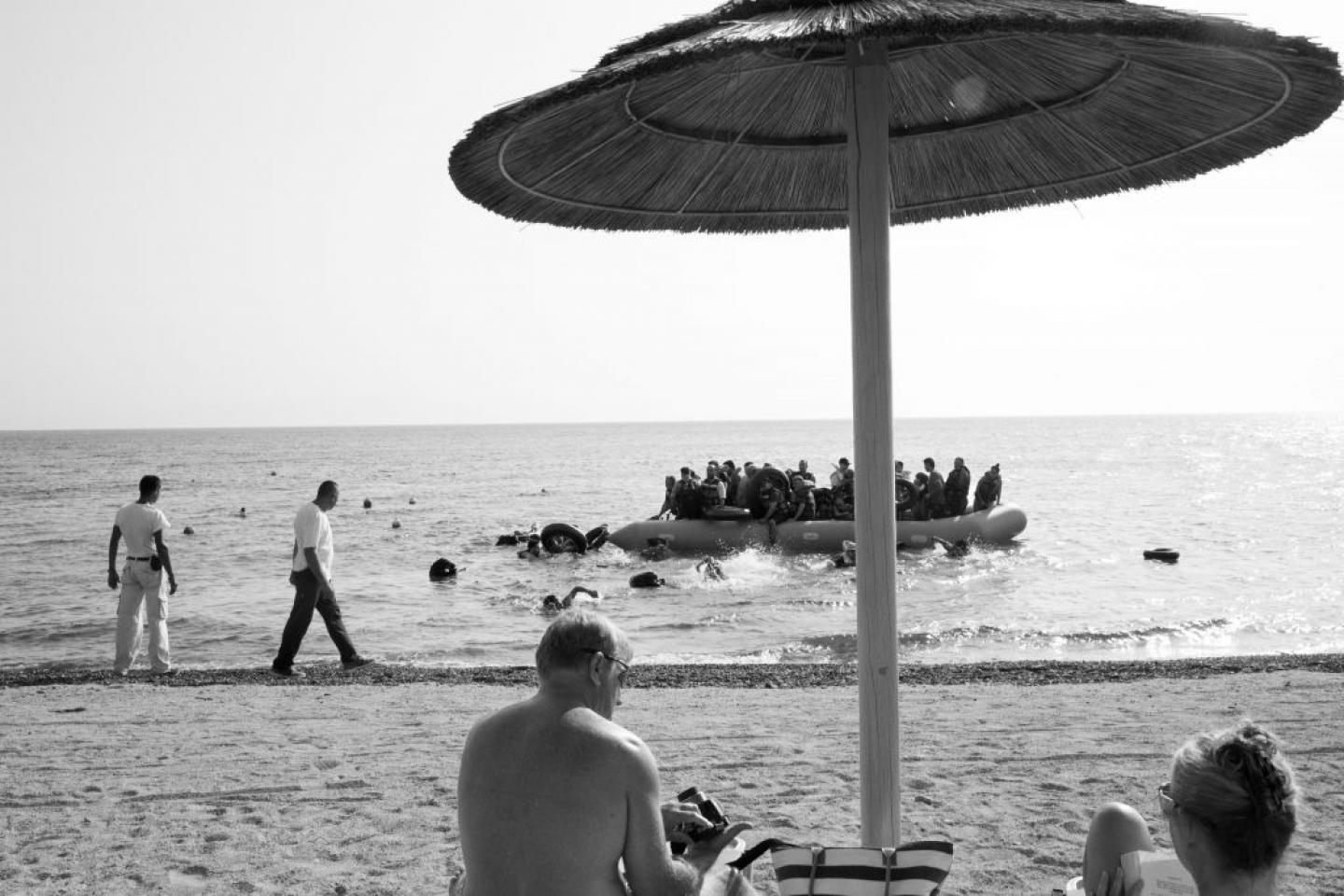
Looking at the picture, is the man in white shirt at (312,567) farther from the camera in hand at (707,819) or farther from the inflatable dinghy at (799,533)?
the inflatable dinghy at (799,533)

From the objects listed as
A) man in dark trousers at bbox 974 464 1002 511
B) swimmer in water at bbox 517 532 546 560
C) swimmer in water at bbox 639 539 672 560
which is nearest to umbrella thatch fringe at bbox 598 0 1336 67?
swimmer in water at bbox 639 539 672 560

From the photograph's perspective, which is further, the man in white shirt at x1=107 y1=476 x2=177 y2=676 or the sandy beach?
the man in white shirt at x1=107 y1=476 x2=177 y2=676

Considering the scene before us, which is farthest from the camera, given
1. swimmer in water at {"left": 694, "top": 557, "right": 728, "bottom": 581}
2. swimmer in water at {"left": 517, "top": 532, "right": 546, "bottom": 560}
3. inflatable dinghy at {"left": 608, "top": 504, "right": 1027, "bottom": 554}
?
swimmer in water at {"left": 517, "top": 532, "right": 546, "bottom": 560}

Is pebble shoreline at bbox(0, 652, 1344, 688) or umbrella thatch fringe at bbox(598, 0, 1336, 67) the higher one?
→ umbrella thatch fringe at bbox(598, 0, 1336, 67)

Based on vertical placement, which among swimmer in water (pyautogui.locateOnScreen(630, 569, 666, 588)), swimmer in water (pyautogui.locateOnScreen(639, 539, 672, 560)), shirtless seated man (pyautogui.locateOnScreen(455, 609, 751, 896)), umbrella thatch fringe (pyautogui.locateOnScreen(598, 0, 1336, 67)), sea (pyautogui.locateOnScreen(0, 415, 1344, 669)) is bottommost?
sea (pyautogui.locateOnScreen(0, 415, 1344, 669))

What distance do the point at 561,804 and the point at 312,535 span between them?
6368mm

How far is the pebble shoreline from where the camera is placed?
26.6 feet

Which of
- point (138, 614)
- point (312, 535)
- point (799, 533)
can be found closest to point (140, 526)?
point (138, 614)

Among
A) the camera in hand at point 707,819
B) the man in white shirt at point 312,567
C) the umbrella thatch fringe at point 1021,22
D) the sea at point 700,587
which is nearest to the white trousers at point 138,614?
the man in white shirt at point 312,567

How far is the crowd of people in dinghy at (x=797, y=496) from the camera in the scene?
18734 mm

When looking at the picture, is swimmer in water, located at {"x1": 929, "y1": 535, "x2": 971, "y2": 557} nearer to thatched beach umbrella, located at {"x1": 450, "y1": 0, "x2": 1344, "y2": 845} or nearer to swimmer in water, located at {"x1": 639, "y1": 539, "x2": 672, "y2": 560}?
swimmer in water, located at {"x1": 639, "y1": 539, "x2": 672, "y2": 560}

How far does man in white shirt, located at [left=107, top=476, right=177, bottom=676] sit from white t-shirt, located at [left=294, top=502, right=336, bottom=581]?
920 mm

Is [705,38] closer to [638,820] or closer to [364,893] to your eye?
[638,820]

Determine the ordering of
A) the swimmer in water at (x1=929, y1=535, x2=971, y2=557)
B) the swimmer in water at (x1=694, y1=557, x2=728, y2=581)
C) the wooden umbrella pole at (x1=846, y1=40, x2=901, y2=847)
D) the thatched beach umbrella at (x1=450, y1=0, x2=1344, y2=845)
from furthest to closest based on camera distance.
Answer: the swimmer in water at (x1=929, y1=535, x2=971, y2=557), the swimmer in water at (x1=694, y1=557, x2=728, y2=581), the wooden umbrella pole at (x1=846, y1=40, x2=901, y2=847), the thatched beach umbrella at (x1=450, y1=0, x2=1344, y2=845)
